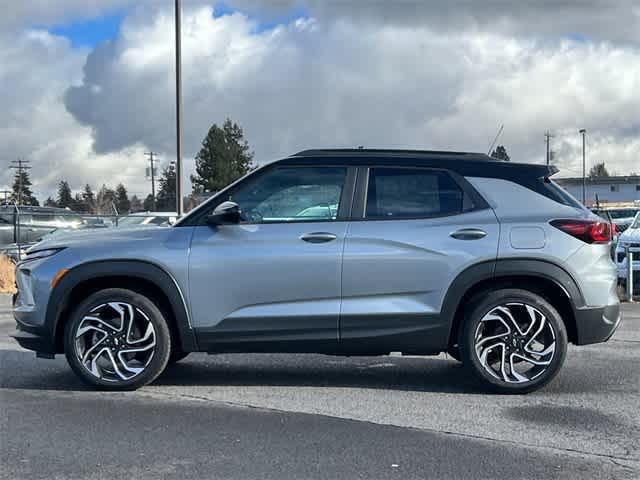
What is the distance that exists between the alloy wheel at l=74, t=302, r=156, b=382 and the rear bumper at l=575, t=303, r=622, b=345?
319 cm

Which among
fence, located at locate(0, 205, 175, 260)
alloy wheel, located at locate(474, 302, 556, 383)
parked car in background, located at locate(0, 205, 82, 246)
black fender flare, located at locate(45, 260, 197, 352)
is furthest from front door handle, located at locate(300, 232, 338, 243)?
parked car in background, located at locate(0, 205, 82, 246)

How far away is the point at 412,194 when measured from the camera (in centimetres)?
637

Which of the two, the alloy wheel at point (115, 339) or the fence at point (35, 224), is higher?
the fence at point (35, 224)

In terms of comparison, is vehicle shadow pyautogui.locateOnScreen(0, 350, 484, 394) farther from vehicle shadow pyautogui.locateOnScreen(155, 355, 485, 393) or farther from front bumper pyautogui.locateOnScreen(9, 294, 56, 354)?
front bumper pyautogui.locateOnScreen(9, 294, 56, 354)

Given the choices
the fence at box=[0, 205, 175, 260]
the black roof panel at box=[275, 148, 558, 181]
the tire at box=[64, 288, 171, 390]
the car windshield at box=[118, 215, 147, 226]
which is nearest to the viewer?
the tire at box=[64, 288, 171, 390]

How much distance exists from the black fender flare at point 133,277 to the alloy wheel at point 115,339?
22cm

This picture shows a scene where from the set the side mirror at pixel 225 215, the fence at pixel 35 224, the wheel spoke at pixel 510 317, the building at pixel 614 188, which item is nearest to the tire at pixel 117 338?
the side mirror at pixel 225 215

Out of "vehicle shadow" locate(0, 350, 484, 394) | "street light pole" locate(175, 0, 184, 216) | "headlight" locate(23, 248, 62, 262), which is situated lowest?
"vehicle shadow" locate(0, 350, 484, 394)

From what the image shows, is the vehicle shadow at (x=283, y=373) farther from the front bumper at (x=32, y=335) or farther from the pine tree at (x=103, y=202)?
the pine tree at (x=103, y=202)

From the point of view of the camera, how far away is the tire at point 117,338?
630 centimetres

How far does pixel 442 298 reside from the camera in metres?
6.18

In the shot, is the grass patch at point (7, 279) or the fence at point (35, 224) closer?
the grass patch at point (7, 279)

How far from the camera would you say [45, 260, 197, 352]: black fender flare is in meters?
6.25

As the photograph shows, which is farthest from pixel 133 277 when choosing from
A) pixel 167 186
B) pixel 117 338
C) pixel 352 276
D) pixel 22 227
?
pixel 167 186
